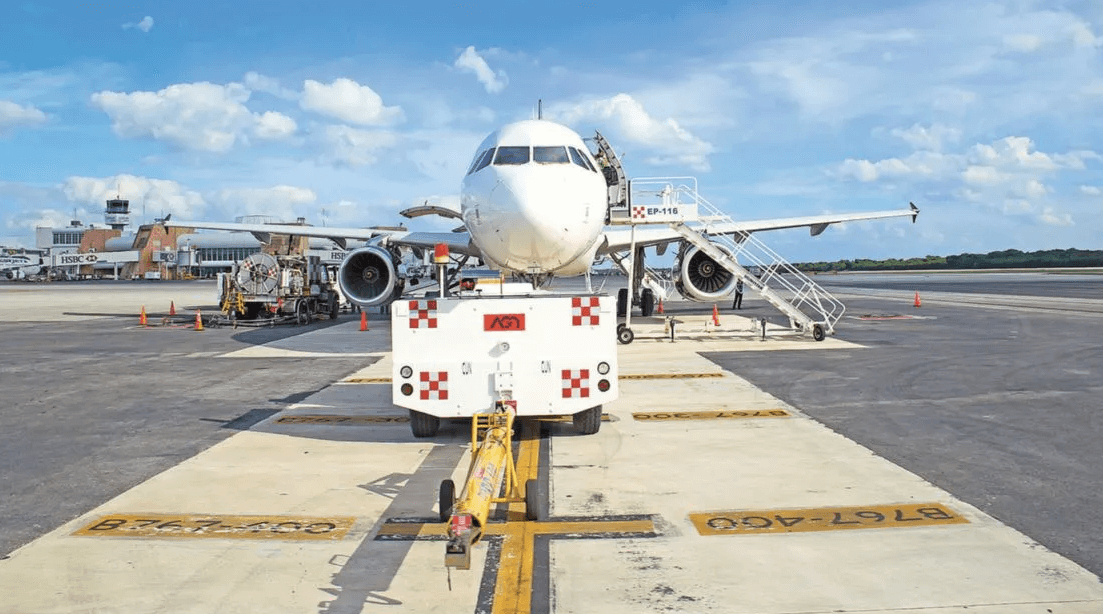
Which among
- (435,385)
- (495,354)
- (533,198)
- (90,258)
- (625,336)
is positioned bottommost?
(625,336)

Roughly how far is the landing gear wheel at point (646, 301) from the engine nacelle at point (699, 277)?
4047 mm

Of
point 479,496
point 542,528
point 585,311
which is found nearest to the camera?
point 479,496

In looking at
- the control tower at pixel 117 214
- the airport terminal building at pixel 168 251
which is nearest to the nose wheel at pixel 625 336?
the airport terminal building at pixel 168 251

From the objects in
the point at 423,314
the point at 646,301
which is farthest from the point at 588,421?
the point at 646,301

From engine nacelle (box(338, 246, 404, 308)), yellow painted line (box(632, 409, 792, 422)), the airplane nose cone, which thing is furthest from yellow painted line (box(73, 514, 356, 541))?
engine nacelle (box(338, 246, 404, 308))

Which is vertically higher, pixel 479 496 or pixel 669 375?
pixel 479 496

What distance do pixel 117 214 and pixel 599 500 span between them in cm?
19402

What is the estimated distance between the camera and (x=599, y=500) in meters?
7.13

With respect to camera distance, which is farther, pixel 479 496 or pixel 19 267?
pixel 19 267

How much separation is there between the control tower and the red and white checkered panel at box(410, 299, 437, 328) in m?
189

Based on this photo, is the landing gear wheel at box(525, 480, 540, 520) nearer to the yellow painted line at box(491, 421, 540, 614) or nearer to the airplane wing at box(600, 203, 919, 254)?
the yellow painted line at box(491, 421, 540, 614)

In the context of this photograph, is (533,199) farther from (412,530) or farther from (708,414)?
(412,530)

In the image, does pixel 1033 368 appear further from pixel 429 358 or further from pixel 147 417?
pixel 147 417

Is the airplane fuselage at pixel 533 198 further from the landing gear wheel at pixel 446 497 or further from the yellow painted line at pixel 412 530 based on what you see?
the landing gear wheel at pixel 446 497
